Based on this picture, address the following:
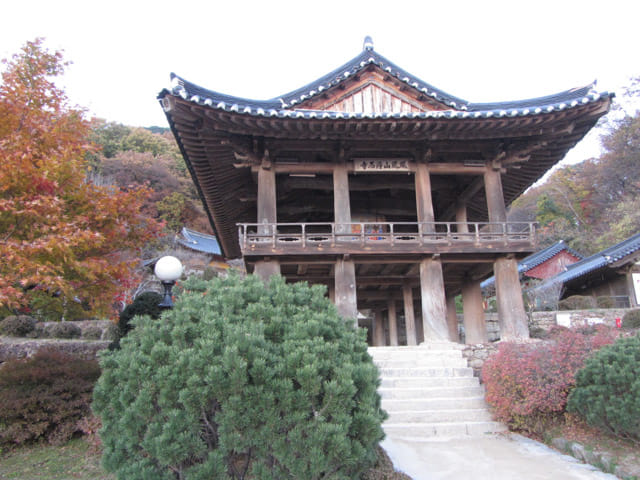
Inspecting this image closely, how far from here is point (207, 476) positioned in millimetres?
3258

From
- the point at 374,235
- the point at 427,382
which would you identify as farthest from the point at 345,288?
the point at 427,382

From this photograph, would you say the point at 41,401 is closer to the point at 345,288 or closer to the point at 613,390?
the point at 345,288

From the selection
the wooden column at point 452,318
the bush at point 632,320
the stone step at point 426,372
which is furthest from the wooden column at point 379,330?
the stone step at point 426,372

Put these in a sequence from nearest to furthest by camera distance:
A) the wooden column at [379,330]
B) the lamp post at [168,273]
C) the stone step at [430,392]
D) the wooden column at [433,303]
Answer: the lamp post at [168,273]
the stone step at [430,392]
the wooden column at [433,303]
the wooden column at [379,330]

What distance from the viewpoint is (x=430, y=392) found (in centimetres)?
798

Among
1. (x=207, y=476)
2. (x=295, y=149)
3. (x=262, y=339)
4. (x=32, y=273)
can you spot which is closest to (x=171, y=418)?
(x=207, y=476)

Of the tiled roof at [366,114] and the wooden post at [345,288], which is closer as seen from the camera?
the tiled roof at [366,114]

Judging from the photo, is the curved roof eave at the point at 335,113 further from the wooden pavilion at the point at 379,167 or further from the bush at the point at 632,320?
the bush at the point at 632,320

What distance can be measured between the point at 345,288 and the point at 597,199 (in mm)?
43791

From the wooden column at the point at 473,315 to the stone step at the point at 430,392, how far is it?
5.54 m

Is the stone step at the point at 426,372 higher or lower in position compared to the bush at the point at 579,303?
lower

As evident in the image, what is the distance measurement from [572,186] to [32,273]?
53913 millimetres

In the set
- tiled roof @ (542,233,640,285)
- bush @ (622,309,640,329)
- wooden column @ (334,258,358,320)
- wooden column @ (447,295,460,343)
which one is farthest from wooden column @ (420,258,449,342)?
tiled roof @ (542,233,640,285)

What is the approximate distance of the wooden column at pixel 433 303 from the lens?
10.9 meters
